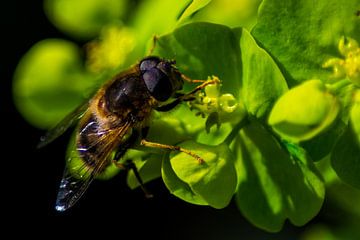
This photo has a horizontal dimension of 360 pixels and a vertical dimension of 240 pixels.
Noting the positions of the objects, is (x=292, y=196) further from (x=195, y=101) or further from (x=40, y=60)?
(x=40, y=60)

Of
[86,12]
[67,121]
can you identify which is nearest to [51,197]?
[86,12]

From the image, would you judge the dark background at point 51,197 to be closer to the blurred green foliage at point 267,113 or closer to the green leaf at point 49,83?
the green leaf at point 49,83

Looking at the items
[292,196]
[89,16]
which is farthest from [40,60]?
[292,196]

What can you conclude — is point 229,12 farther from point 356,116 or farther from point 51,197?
point 51,197

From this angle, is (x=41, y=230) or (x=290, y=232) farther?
(x=41, y=230)

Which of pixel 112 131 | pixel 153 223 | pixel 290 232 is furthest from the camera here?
pixel 153 223

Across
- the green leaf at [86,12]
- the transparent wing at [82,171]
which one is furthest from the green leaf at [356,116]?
the green leaf at [86,12]
